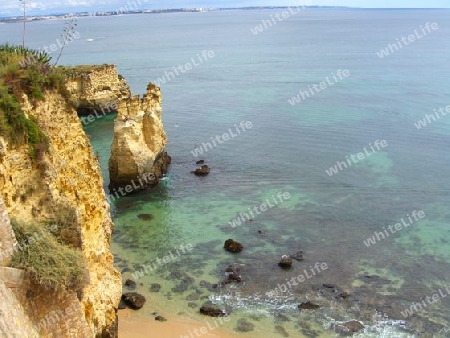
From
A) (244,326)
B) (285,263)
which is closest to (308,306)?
(244,326)

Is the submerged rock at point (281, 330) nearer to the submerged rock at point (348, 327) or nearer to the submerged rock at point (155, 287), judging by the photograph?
the submerged rock at point (348, 327)

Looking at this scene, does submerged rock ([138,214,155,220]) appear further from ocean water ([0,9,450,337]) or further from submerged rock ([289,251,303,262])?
submerged rock ([289,251,303,262])

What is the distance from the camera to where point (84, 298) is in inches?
553

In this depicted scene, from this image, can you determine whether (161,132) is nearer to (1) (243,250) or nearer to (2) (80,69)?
(1) (243,250)

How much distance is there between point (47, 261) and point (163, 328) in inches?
368

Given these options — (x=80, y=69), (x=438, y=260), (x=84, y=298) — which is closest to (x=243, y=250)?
(x=438, y=260)

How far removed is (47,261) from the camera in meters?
11.5

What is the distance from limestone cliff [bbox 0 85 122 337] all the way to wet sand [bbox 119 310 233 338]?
3.15m

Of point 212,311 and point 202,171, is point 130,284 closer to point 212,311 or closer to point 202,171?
point 212,311

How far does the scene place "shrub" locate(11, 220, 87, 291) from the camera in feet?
36.5

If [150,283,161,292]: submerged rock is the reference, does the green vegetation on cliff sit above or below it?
above

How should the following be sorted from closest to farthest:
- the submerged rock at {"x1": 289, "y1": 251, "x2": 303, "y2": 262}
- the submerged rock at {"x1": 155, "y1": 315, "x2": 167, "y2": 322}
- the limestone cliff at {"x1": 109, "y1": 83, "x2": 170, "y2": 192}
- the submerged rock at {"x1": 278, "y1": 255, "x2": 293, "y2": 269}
A: 1. the submerged rock at {"x1": 155, "y1": 315, "x2": 167, "y2": 322}
2. the submerged rock at {"x1": 278, "y1": 255, "x2": 293, "y2": 269}
3. the submerged rock at {"x1": 289, "y1": 251, "x2": 303, "y2": 262}
4. the limestone cliff at {"x1": 109, "y1": 83, "x2": 170, "y2": 192}

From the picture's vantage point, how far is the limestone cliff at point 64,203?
39.0 ft

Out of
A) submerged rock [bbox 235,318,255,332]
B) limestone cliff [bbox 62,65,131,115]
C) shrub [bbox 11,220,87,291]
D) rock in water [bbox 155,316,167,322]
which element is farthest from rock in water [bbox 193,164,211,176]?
shrub [bbox 11,220,87,291]
